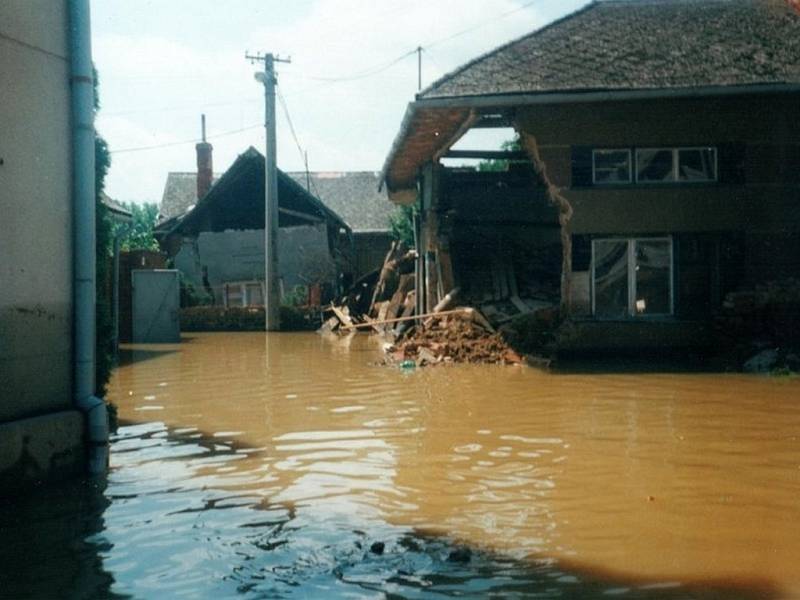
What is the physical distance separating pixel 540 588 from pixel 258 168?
103ft

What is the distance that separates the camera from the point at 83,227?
20.2 feet

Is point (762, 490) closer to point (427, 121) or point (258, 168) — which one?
point (427, 121)

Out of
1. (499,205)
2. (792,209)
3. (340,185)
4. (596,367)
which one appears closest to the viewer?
(596,367)

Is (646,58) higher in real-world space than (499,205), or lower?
higher

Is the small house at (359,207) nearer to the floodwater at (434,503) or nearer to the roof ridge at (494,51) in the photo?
the roof ridge at (494,51)

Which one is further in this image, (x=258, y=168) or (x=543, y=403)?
(x=258, y=168)

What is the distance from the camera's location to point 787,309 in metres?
14.2

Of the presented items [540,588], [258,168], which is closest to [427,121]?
[540,588]

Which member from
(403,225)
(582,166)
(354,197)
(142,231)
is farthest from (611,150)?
(142,231)

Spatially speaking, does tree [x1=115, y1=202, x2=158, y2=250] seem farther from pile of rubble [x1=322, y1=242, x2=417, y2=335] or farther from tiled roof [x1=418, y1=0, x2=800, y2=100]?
tiled roof [x1=418, y1=0, x2=800, y2=100]

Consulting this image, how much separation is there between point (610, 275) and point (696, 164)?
2.39 metres

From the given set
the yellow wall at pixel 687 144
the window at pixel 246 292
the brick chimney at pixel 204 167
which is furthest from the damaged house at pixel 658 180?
the brick chimney at pixel 204 167

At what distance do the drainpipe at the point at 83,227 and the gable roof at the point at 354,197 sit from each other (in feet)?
110

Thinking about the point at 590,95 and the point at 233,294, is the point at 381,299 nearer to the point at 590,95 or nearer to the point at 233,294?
the point at 233,294
